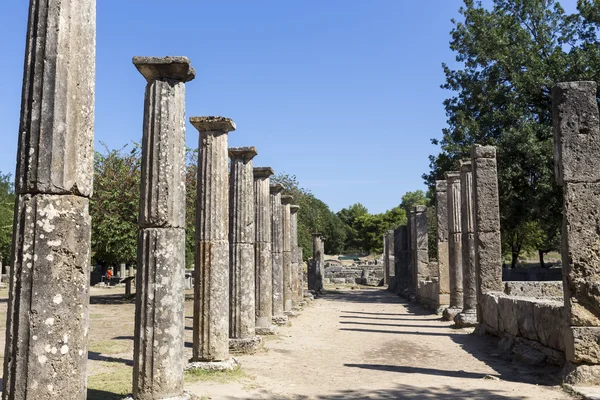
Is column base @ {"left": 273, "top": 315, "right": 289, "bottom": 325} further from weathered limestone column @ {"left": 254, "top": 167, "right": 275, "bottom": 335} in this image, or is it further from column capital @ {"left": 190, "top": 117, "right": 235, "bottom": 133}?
column capital @ {"left": 190, "top": 117, "right": 235, "bottom": 133}

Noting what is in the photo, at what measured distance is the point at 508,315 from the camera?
1098 cm

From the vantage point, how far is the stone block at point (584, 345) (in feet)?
25.7

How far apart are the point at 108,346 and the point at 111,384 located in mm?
3752

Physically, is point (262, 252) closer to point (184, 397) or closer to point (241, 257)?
point (241, 257)

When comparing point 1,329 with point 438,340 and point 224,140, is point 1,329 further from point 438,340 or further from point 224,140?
point 438,340

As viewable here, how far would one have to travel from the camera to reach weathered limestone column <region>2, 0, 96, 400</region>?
13.6 ft

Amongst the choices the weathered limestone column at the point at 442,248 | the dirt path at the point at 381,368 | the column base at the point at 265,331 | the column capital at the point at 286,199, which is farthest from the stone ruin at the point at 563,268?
the column capital at the point at 286,199

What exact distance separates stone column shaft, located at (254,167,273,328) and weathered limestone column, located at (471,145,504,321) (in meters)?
4.92

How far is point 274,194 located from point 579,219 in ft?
30.2

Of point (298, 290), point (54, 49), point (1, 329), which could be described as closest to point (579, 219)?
point (54, 49)

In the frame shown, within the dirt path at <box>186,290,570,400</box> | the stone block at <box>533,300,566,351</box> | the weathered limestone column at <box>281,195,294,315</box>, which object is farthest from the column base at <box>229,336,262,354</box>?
the weathered limestone column at <box>281,195,294,315</box>

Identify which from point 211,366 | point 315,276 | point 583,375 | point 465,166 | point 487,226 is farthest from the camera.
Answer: point 315,276

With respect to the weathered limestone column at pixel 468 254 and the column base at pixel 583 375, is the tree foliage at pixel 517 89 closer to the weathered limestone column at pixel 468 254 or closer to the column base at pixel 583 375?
the weathered limestone column at pixel 468 254

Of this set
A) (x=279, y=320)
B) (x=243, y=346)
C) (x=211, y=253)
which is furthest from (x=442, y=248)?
(x=211, y=253)
